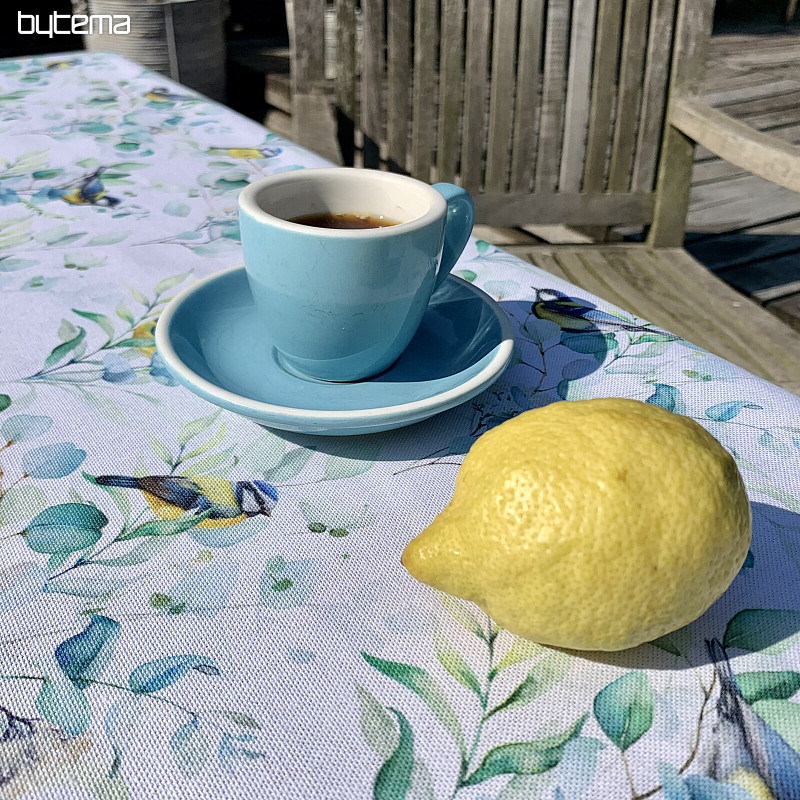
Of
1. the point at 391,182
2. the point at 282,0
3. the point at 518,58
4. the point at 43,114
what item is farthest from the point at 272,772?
the point at 282,0

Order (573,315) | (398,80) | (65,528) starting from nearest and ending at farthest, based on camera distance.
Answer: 1. (65,528)
2. (573,315)
3. (398,80)

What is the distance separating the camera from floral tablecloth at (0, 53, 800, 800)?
335 mm

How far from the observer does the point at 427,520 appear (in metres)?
0.46

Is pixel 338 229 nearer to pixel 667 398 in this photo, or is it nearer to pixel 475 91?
pixel 667 398

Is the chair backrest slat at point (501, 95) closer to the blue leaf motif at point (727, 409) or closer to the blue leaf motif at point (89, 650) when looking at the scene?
the blue leaf motif at point (727, 409)

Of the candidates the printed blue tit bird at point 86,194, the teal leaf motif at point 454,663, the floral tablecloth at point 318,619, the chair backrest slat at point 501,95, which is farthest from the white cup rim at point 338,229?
the chair backrest slat at point 501,95

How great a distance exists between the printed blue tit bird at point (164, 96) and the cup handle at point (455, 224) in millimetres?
738

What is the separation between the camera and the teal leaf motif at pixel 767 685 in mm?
365

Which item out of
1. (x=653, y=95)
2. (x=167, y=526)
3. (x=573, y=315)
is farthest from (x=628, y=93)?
(x=167, y=526)

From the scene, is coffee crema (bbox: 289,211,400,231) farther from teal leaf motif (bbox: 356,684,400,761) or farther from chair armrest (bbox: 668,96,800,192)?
chair armrest (bbox: 668,96,800,192)

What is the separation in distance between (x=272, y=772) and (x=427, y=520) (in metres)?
0.17

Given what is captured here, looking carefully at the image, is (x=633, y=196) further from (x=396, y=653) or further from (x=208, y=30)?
(x=208, y=30)

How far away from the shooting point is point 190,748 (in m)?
0.34

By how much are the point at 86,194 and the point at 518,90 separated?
0.94 meters
